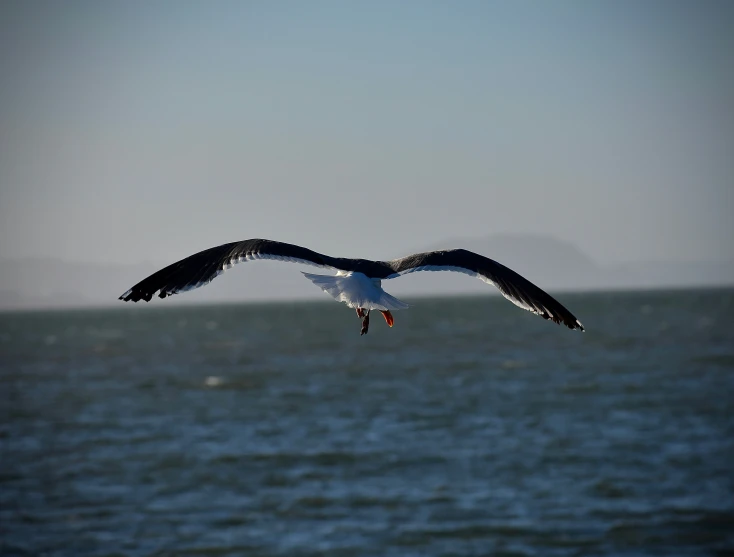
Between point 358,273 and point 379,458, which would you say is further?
point 379,458

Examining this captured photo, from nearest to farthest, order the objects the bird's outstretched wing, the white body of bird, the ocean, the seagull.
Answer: the white body of bird, the seagull, the bird's outstretched wing, the ocean

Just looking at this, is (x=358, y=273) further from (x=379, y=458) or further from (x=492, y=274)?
(x=379, y=458)

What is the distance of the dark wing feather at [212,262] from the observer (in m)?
9.07

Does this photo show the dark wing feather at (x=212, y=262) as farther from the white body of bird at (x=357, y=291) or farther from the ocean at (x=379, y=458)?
the ocean at (x=379, y=458)

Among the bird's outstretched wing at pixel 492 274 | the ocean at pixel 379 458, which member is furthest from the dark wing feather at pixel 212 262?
the ocean at pixel 379 458

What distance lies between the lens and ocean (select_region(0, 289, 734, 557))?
26188mm

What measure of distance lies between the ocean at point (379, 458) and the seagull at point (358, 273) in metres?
16.4

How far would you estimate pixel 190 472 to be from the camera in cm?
3400

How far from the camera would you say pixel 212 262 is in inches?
374

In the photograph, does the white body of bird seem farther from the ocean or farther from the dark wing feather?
the ocean

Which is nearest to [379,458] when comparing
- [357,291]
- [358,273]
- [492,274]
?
[492,274]

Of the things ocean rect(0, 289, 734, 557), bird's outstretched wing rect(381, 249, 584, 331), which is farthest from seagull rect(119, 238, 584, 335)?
ocean rect(0, 289, 734, 557)

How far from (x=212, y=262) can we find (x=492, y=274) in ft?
8.88

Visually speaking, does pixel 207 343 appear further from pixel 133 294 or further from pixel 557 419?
pixel 133 294
